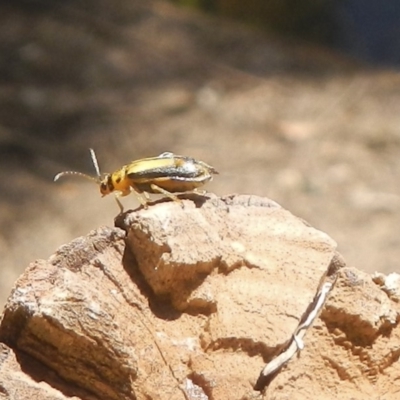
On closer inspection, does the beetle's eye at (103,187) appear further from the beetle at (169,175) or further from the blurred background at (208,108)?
the blurred background at (208,108)

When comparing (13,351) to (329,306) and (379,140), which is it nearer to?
(329,306)

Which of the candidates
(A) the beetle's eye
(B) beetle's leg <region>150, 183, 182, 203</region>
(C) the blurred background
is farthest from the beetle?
(C) the blurred background

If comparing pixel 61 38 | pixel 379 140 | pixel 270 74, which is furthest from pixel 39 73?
pixel 379 140

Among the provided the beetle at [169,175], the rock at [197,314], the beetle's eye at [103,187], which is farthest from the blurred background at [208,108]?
the rock at [197,314]

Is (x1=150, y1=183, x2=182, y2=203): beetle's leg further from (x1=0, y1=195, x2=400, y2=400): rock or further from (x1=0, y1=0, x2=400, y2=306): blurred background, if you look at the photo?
(x1=0, y1=0, x2=400, y2=306): blurred background

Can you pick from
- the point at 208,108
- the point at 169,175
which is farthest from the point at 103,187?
the point at 208,108

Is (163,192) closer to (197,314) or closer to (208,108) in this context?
(197,314)
